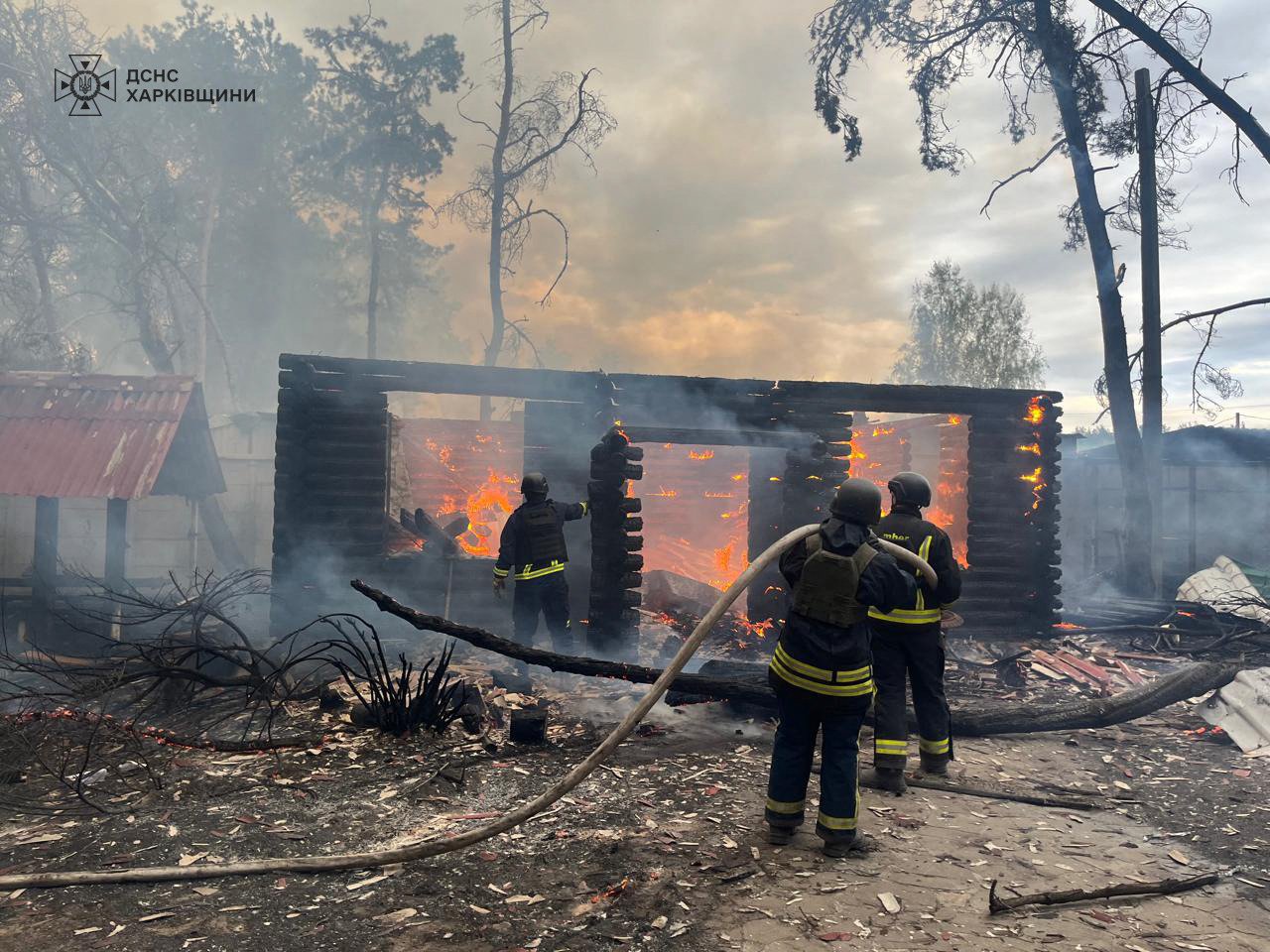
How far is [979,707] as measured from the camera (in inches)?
263

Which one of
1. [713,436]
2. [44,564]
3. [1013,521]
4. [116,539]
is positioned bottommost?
[44,564]

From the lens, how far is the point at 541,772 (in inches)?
216

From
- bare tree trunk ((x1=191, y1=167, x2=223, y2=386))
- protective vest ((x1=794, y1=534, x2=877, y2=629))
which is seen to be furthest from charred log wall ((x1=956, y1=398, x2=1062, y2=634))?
bare tree trunk ((x1=191, y1=167, x2=223, y2=386))

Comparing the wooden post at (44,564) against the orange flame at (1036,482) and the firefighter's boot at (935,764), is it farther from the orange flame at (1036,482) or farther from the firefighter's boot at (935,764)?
the orange flame at (1036,482)

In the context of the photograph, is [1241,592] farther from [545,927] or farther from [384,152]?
[384,152]

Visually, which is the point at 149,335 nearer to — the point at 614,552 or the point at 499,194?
the point at 499,194

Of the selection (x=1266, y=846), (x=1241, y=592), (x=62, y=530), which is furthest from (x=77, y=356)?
(x=1241, y=592)

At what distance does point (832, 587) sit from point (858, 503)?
1.76 feet

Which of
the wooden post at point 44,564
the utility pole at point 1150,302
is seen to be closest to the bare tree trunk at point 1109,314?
the utility pole at point 1150,302

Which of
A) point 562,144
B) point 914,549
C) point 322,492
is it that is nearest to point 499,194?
point 562,144

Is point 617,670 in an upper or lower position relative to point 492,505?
lower

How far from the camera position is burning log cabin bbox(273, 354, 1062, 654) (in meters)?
9.65

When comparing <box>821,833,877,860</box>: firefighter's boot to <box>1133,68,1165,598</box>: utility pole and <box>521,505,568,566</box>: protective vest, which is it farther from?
<box>1133,68,1165,598</box>: utility pole

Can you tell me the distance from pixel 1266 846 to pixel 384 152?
84.7 ft
